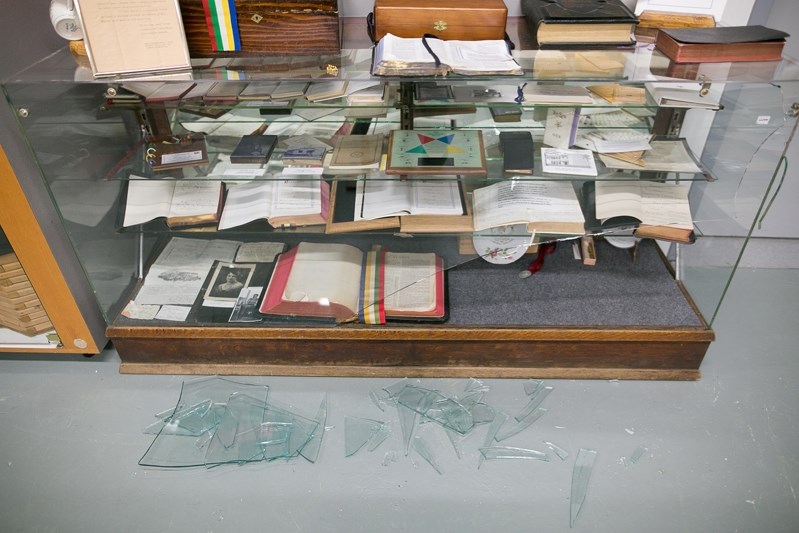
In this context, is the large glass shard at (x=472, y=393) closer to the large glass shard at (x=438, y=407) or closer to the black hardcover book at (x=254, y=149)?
the large glass shard at (x=438, y=407)

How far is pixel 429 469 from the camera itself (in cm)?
159

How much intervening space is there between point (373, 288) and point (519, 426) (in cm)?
65

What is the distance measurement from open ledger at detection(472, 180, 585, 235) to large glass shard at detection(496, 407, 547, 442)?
1.90 feet

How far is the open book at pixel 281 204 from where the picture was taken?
1732 millimetres

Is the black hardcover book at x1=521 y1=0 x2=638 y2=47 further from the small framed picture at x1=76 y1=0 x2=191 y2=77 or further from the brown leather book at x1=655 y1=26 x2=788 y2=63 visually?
the small framed picture at x1=76 y1=0 x2=191 y2=77

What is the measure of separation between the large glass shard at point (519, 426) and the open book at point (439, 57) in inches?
40.5

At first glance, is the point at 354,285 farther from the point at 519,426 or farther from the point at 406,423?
the point at 519,426

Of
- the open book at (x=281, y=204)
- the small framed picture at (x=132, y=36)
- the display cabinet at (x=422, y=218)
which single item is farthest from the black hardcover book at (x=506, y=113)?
the small framed picture at (x=132, y=36)

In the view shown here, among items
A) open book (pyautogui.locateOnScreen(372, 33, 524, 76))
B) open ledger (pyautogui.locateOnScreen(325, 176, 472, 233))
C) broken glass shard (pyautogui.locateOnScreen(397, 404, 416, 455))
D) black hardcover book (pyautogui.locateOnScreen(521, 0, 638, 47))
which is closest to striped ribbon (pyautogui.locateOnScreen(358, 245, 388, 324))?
open ledger (pyautogui.locateOnScreen(325, 176, 472, 233))

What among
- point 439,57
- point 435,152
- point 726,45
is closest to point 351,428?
point 435,152

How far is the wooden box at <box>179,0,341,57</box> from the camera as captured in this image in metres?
1.42

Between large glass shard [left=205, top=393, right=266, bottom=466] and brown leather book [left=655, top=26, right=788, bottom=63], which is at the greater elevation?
brown leather book [left=655, top=26, right=788, bottom=63]

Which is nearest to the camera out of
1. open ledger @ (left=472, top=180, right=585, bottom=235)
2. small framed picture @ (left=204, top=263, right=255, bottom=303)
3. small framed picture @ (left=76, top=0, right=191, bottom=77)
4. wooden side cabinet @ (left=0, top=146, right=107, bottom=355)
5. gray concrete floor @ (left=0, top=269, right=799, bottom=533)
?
small framed picture @ (left=76, top=0, right=191, bottom=77)

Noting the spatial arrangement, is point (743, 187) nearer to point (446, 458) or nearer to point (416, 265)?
point (416, 265)
